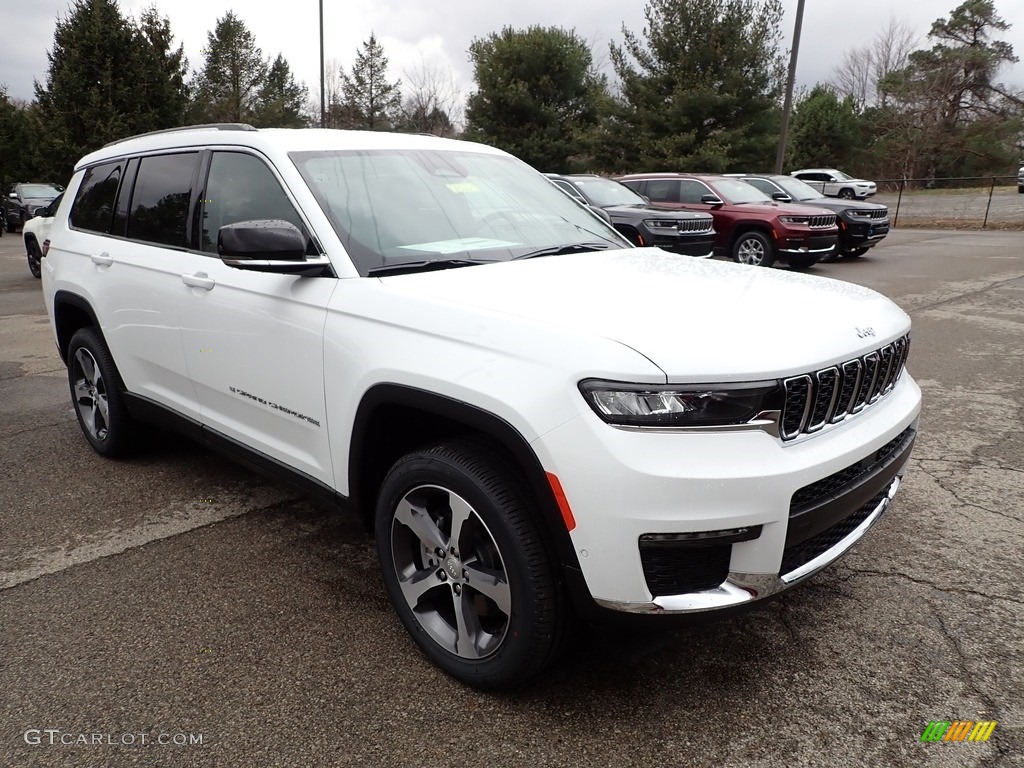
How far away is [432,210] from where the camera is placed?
306 cm

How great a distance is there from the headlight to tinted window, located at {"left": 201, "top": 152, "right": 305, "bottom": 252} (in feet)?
4.84

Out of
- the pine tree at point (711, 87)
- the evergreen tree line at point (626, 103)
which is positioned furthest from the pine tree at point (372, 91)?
the pine tree at point (711, 87)

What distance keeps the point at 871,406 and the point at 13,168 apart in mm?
41118

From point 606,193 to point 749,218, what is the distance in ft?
8.32

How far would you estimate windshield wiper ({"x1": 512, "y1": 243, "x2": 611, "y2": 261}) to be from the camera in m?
3.03

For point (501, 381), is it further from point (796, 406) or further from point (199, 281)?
point (199, 281)

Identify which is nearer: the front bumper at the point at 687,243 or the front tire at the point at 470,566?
the front tire at the point at 470,566

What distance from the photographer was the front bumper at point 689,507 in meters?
1.92

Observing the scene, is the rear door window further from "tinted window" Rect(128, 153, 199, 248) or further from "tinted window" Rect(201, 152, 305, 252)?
"tinted window" Rect(201, 152, 305, 252)

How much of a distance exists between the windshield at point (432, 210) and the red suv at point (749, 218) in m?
10.1

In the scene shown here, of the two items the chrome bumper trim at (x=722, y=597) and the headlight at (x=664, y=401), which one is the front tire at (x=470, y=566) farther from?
the headlight at (x=664, y=401)

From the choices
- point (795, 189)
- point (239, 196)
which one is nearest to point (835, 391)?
point (239, 196)

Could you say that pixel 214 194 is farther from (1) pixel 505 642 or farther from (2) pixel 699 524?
(2) pixel 699 524

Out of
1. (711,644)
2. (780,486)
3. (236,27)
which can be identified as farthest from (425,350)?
(236,27)
